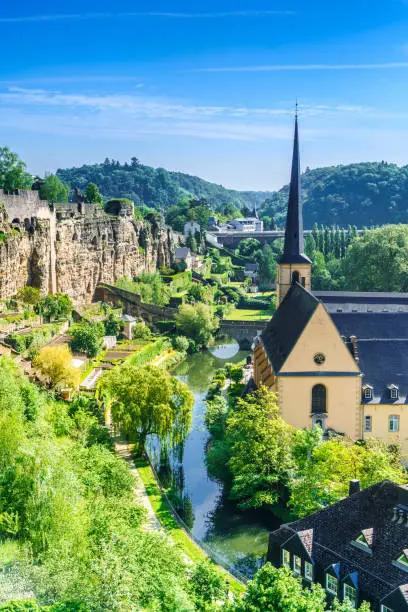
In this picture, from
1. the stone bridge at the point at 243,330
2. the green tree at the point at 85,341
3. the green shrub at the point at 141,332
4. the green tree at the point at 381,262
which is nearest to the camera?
the green tree at the point at 85,341

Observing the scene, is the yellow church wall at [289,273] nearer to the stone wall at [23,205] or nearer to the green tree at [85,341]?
the green tree at [85,341]

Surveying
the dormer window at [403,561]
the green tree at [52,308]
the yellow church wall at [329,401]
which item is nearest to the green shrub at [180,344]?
the green tree at [52,308]

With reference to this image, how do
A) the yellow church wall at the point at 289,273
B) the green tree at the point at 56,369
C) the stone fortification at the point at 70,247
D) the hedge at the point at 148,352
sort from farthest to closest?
the stone fortification at the point at 70,247
the hedge at the point at 148,352
the yellow church wall at the point at 289,273
the green tree at the point at 56,369

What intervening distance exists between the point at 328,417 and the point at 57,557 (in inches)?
744

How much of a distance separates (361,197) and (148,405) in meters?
153

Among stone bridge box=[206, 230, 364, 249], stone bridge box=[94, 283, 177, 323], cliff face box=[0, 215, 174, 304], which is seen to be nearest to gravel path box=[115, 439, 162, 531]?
cliff face box=[0, 215, 174, 304]

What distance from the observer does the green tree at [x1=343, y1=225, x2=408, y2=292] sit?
7400 cm

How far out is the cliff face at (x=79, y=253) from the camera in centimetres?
6391

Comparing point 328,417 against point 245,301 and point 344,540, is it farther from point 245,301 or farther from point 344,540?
point 245,301

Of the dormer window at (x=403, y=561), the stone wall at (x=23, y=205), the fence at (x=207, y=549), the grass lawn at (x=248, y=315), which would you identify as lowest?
the fence at (x=207, y=549)

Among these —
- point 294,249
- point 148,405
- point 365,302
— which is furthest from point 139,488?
point 365,302

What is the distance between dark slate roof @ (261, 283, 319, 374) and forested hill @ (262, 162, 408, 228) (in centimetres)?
12625

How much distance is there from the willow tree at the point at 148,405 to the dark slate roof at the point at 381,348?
366 inches

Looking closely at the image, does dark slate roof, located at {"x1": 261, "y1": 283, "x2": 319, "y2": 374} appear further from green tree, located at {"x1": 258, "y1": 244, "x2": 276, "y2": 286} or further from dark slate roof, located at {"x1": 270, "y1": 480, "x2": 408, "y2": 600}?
green tree, located at {"x1": 258, "y1": 244, "x2": 276, "y2": 286}
